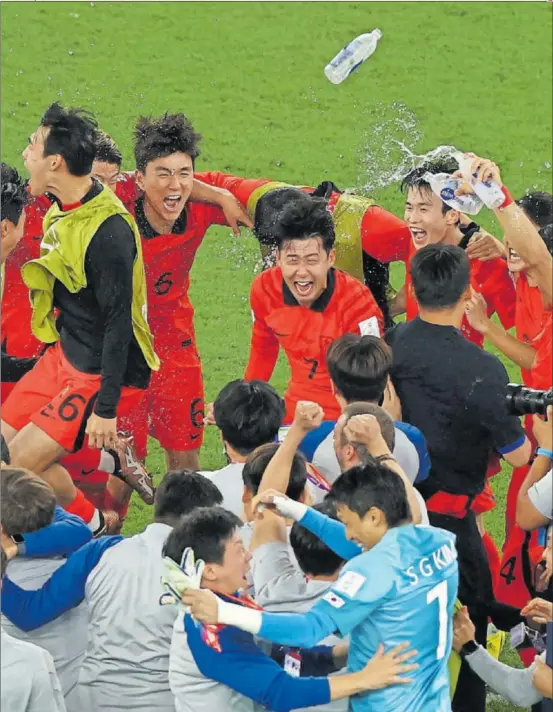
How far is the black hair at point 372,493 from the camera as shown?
3783 millimetres

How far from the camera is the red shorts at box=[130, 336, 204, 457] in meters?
6.59

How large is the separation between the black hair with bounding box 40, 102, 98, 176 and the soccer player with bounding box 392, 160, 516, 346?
4.62ft

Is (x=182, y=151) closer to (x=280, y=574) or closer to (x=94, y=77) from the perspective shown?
(x=280, y=574)

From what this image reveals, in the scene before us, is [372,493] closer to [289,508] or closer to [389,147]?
[289,508]

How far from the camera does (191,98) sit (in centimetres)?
1161

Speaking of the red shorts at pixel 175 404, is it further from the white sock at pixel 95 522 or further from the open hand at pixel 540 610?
the open hand at pixel 540 610

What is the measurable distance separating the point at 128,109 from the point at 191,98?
1.74ft

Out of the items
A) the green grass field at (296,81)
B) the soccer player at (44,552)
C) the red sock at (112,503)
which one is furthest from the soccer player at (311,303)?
the green grass field at (296,81)

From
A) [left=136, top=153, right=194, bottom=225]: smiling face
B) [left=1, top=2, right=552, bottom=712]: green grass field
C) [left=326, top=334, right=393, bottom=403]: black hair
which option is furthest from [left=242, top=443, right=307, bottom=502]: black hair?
[left=1, top=2, right=552, bottom=712]: green grass field

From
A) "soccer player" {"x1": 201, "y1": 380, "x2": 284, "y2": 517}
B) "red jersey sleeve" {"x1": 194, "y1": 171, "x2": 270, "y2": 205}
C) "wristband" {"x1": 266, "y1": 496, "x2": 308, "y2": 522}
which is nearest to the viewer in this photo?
"wristband" {"x1": 266, "y1": 496, "x2": 308, "y2": 522}

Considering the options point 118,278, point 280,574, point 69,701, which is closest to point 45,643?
point 69,701

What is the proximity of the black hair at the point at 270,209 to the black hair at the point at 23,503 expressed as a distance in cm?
211

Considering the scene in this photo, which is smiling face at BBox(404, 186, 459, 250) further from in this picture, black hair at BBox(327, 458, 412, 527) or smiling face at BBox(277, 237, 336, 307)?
black hair at BBox(327, 458, 412, 527)

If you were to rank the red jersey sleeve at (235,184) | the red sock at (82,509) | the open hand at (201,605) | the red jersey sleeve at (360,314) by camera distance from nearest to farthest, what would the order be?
the open hand at (201,605) < the red sock at (82,509) < the red jersey sleeve at (360,314) < the red jersey sleeve at (235,184)
